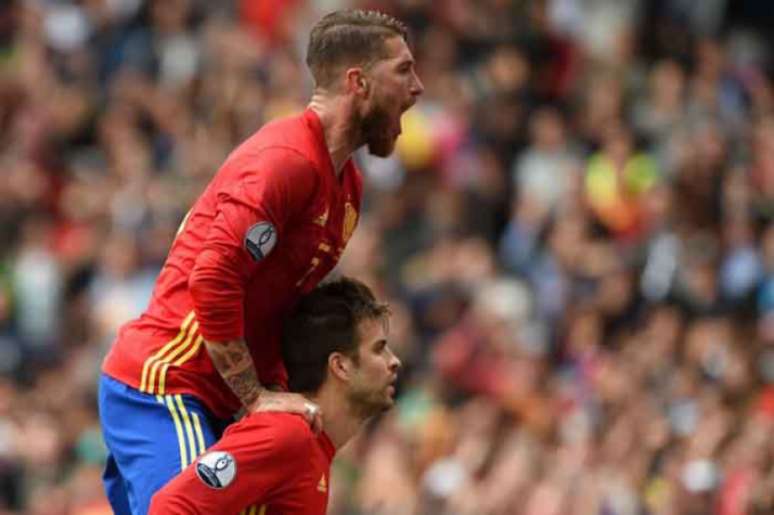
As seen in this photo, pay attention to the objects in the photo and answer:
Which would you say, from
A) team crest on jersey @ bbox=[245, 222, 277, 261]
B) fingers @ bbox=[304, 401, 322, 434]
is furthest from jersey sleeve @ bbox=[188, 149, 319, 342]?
fingers @ bbox=[304, 401, 322, 434]

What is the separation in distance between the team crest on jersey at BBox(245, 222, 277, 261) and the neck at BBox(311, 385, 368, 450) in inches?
24.6

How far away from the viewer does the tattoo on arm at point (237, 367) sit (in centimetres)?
722

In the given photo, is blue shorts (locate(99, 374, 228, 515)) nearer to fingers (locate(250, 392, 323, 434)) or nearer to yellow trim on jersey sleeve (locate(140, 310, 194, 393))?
yellow trim on jersey sleeve (locate(140, 310, 194, 393))

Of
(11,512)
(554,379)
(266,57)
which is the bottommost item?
(11,512)

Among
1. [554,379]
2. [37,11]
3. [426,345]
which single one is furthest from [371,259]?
[37,11]

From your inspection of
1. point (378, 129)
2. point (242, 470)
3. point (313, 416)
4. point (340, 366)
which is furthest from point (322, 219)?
point (242, 470)

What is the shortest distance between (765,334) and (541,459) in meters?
1.29

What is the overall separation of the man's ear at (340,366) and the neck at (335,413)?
0.05 metres

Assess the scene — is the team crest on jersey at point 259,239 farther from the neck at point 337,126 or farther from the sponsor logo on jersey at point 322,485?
the sponsor logo on jersey at point 322,485

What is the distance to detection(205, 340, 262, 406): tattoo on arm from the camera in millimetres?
7223

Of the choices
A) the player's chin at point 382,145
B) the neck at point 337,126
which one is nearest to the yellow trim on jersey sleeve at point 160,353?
the neck at point 337,126

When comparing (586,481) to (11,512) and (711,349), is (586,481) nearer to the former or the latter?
(711,349)

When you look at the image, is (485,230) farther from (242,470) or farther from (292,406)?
(242,470)

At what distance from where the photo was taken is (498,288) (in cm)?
1355
